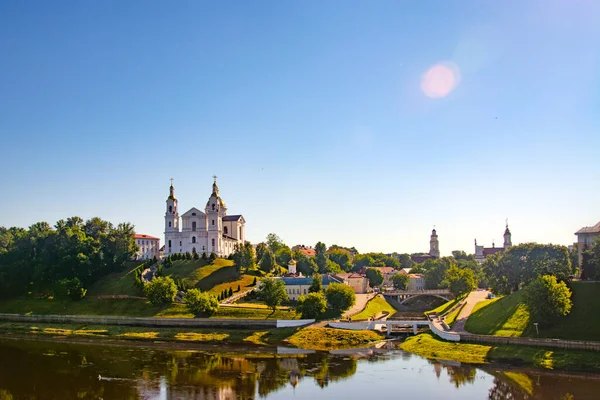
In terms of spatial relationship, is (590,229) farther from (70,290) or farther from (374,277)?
(70,290)

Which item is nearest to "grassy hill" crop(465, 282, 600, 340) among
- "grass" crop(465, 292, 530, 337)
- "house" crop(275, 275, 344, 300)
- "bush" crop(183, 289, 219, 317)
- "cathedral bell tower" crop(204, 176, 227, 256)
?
"grass" crop(465, 292, 530, 337)

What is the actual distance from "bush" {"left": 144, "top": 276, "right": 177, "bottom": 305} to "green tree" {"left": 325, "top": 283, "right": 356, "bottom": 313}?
22.8 meters

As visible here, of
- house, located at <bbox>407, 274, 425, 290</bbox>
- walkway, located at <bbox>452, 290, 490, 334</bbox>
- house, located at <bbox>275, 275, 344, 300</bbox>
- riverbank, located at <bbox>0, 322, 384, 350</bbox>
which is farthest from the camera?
house, located at <bbox>407, 274, 425, 290</bbox>

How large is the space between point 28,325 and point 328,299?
1684 inches

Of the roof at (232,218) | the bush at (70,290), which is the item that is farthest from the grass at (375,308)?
the bush at (70,290)

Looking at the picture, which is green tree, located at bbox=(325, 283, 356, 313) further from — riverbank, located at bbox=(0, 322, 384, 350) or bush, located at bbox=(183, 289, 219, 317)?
bush, located at bbox=(183, 289, 219, 317)

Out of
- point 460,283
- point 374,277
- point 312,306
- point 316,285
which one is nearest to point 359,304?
point 316,285

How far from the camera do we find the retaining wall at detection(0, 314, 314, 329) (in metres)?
71.2

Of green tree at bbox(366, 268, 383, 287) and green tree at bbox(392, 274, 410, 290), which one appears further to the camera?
green tree at bbox(366, 268, 383, 287)

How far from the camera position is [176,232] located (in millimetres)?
113500

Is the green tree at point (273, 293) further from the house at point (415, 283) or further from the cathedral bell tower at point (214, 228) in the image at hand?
the house at point (415, 283)

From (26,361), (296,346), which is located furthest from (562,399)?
(26,361)

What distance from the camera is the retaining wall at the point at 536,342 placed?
5050cm

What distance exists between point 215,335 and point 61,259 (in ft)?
130
